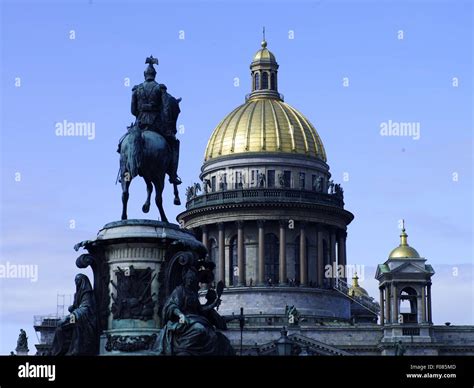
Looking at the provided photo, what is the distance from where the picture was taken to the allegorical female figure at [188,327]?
119ft

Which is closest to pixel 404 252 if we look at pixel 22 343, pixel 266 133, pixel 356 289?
pixel 266 133

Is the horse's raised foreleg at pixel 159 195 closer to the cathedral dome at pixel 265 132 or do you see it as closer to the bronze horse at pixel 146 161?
the bronze horse at pixel 146 161

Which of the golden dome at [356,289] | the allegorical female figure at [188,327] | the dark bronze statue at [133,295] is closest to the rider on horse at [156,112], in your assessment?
the dark bronze statue at [133,295]

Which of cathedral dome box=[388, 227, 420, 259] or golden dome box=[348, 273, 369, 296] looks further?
golden dome box=[348, 273, 369, 296]

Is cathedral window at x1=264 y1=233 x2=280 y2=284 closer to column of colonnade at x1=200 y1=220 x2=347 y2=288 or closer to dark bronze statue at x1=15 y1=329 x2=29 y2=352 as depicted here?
column of colonnade at x1=200 y1=220 x2=347 y2=288

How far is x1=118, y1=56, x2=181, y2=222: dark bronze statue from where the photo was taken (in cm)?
Result: 3847

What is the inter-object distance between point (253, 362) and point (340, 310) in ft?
345

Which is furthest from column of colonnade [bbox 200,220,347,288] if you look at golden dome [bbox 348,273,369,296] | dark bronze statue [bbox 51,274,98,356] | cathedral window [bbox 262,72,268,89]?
dark bronze statue [bbox 51,274,98,356]

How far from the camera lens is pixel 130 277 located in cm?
3728

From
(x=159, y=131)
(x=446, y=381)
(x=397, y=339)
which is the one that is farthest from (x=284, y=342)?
(x=446, y=381)

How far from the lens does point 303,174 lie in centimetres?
13812

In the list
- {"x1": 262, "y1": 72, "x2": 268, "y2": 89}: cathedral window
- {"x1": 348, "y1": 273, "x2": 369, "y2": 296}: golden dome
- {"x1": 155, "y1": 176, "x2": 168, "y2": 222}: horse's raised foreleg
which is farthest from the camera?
{"x1": 348, "y1": 273, "x2": 369, "y2": 296}: golden dome

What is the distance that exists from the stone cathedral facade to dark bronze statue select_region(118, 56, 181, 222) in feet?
275

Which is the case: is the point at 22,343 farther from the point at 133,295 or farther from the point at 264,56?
the point at 133,295
